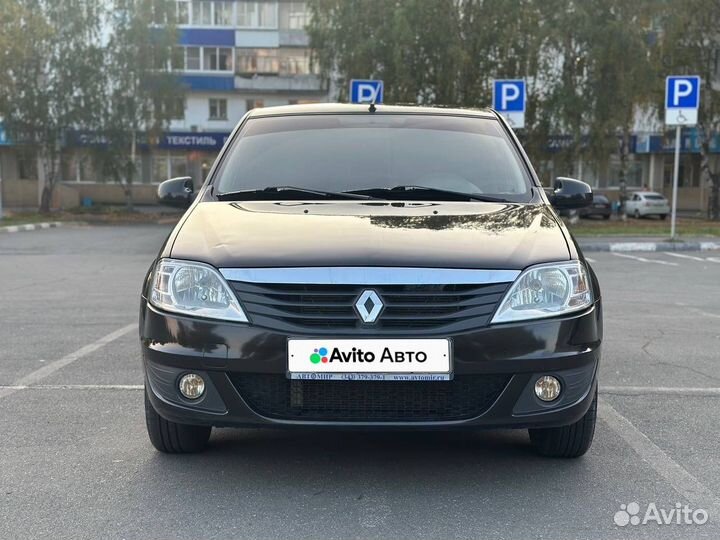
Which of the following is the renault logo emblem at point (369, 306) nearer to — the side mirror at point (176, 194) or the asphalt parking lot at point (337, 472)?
the asphalt parking lot at point (337, 472)

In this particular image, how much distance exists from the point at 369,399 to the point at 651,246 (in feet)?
50.9

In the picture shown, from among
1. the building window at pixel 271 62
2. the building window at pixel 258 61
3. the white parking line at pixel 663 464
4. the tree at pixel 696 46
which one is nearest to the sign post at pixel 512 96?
the white parking line at pixel 663 464

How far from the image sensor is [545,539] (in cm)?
278

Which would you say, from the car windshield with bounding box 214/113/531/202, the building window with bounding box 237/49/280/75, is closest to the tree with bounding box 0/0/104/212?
the building window with bounding box 237/49/280/75

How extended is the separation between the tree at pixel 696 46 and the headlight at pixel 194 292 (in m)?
29.7

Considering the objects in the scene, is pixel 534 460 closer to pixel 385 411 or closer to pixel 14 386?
pixel 385 411

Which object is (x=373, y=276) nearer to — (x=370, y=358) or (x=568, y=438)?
(x=370, y=358)

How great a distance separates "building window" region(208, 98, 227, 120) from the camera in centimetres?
4878

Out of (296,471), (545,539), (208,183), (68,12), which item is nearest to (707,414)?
(545,539)

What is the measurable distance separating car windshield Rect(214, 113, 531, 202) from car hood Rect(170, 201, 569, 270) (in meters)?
0.31

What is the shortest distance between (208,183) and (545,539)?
2505 millimetres

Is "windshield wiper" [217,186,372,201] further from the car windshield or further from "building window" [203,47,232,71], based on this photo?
"building window" [203,47,232,71]

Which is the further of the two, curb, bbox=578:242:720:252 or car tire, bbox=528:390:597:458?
curb, bbox=578:242:720:252

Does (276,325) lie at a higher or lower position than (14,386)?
higher
